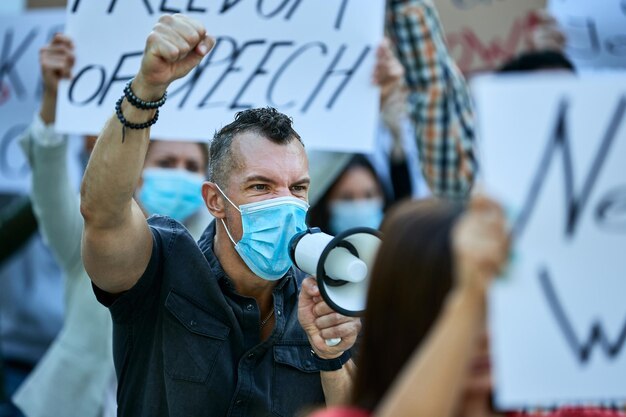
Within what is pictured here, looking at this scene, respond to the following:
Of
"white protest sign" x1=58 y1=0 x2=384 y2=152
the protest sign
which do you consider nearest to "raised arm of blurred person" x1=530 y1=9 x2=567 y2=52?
the protest sign

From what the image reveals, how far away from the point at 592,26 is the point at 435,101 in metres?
1.21

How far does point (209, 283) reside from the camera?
9.90 ft

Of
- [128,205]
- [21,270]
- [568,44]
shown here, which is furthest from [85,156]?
[128,205]

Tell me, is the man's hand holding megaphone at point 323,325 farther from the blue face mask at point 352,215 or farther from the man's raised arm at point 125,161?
the blue face mask at point 352,215

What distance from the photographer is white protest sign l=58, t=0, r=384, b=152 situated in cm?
375

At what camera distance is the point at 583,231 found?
5.94 ft

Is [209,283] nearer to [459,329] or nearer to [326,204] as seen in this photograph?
[459,329]

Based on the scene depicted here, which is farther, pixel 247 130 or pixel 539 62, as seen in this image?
pixel 539 62

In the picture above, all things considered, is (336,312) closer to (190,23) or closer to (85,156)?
(190,23)

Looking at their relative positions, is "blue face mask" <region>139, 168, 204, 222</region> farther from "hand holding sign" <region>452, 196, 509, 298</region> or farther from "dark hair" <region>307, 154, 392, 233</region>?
"hand holding sign" <region>452, 196, 509, 298</region>

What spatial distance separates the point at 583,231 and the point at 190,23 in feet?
4.50

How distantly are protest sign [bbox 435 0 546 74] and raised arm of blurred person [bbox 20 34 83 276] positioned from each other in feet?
7.52

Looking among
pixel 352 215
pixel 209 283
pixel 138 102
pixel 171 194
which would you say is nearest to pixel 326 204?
pixel 352 215

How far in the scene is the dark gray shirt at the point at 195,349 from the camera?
9.62ft
